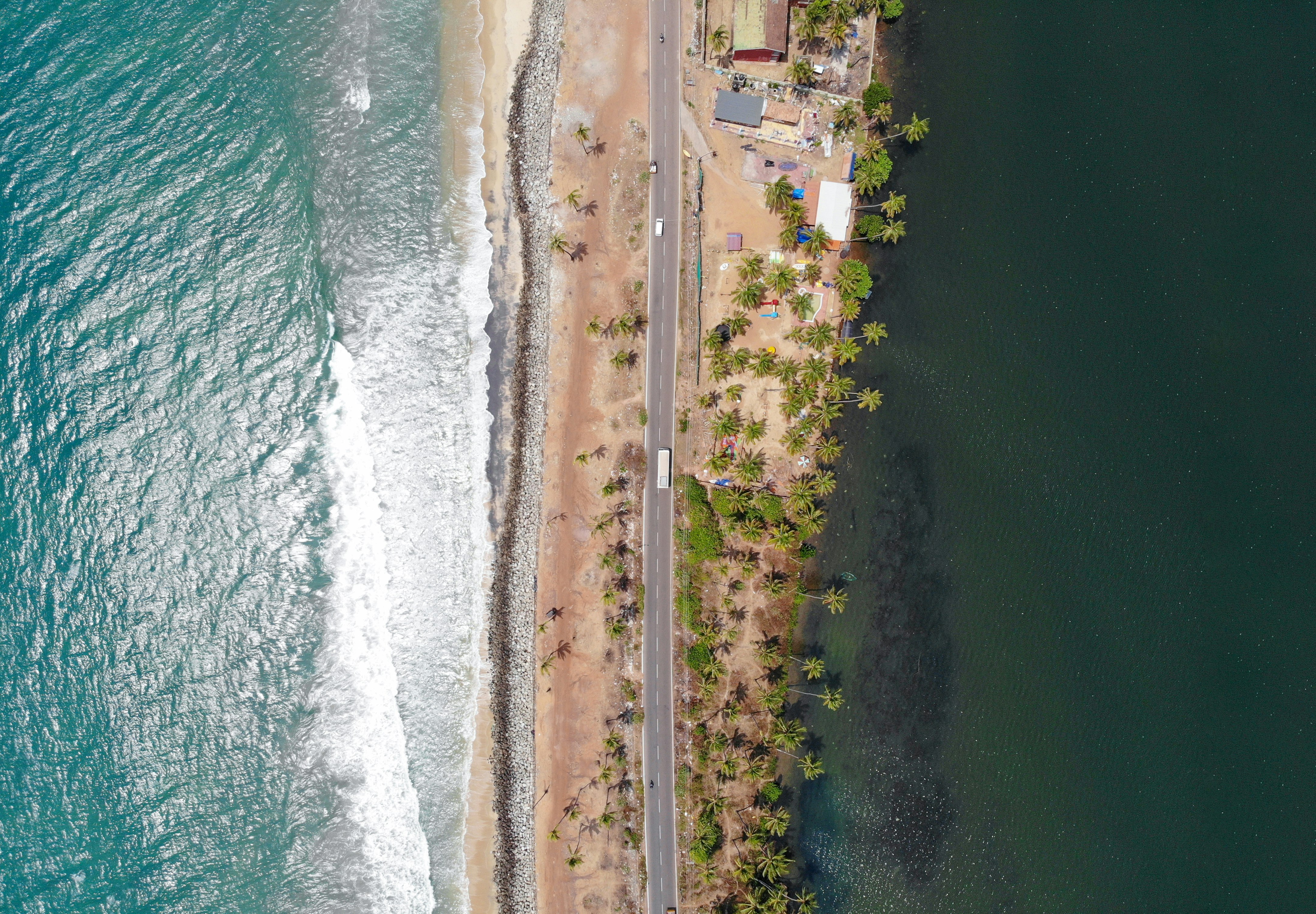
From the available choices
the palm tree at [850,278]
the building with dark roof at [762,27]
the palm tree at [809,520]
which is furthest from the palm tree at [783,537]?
the building with dark roof at [762,27]

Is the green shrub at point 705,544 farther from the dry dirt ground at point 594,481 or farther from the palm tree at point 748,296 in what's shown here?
the palm tree at point 748,296

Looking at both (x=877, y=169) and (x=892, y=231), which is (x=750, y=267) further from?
(x=877, y=169)

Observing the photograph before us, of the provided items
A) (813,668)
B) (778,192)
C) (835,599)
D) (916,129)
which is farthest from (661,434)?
(916,129)

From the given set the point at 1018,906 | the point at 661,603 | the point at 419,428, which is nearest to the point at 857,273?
the point at 661,603

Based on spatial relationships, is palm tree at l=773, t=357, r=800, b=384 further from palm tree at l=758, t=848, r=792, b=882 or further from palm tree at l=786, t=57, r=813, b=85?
palm tree at l=758, t=848, r=792, b=882

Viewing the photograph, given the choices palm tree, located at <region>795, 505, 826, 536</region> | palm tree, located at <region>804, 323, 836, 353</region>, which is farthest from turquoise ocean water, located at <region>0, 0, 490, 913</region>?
palm tree, located at <region>804, 323, 836, 353</region>
